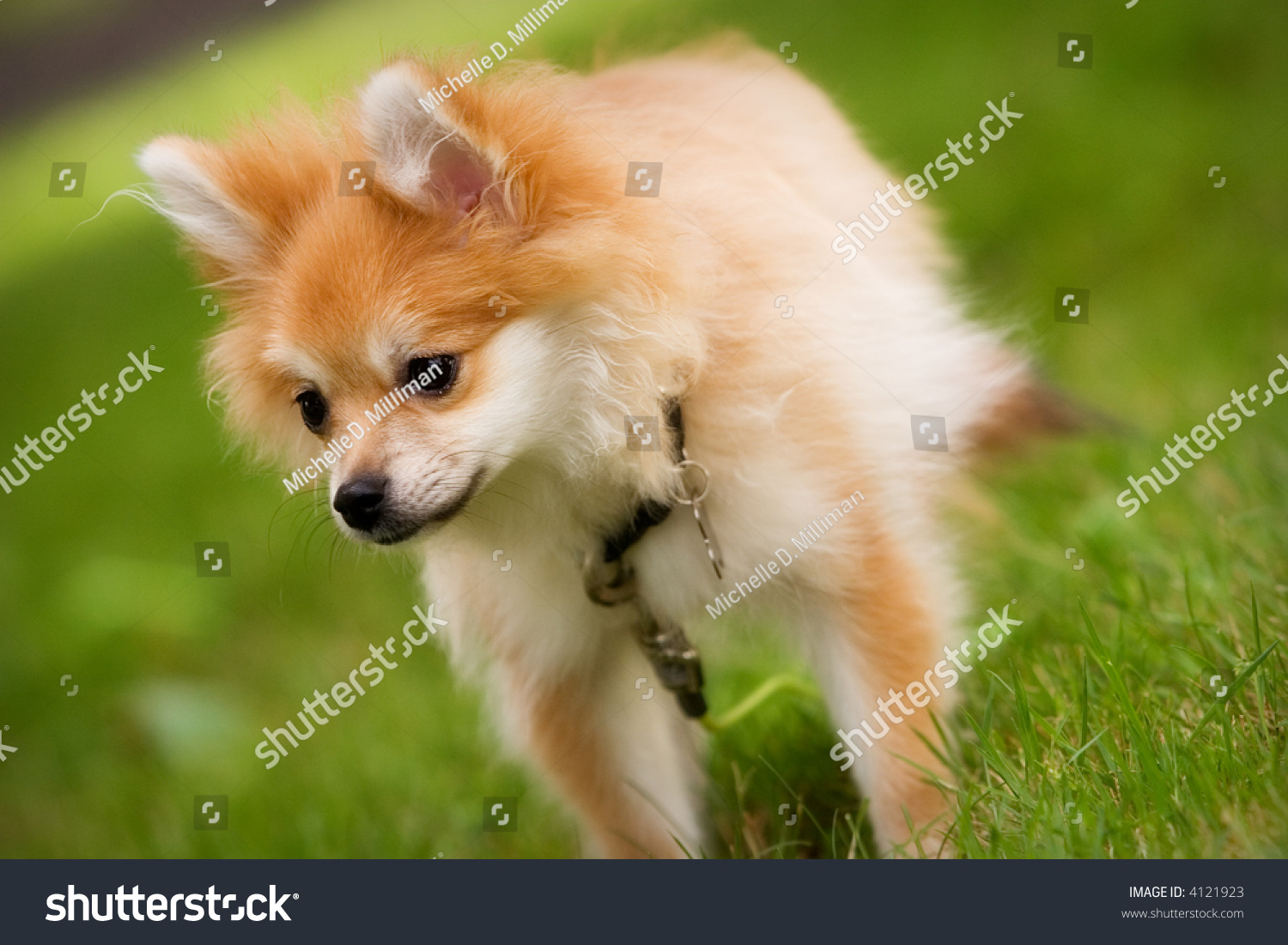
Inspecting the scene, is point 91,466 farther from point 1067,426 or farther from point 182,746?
point 1067,426

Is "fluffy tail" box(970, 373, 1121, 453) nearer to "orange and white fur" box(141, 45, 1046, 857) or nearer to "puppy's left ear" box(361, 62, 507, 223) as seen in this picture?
"orange and white fur" box(141, 45, 1046, 857)

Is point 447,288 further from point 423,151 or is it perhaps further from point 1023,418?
point 1023,418

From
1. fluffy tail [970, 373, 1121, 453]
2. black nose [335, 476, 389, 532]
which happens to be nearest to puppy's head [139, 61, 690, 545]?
black nose [335, 476, 389, 532]

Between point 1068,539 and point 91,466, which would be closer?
point 1068,539

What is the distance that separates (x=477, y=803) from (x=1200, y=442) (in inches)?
109

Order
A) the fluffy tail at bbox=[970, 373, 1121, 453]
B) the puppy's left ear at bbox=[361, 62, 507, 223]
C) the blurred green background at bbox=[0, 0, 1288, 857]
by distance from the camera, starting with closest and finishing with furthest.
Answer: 1. the puppy's left ear at bbox=[361, 62, 507, 223]
2. the blurred green background at bbox=[0, 0, 1288, 857]
3. the fluffy tail at bbox=[970, 373, 1121, 453]

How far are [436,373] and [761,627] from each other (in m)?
1.18

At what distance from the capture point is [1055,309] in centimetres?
468

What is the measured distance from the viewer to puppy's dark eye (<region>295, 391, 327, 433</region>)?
2.45 metres

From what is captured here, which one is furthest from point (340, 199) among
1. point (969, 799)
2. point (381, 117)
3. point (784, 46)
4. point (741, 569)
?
point (784, 46)

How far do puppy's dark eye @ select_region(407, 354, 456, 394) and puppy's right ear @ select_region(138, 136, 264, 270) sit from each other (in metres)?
0.62

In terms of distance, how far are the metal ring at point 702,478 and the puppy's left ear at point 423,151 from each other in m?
0.68

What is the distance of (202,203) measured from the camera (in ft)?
8.25

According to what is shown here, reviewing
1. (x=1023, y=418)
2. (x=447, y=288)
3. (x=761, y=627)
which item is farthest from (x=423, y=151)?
(x=1023, y=418)
